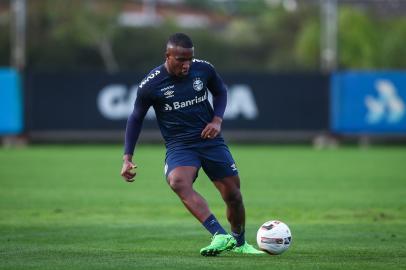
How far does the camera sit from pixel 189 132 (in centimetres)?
1086

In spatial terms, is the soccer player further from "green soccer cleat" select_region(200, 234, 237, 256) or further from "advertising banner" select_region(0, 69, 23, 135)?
"advertising banner" select_region(0, 69, 23, 135)

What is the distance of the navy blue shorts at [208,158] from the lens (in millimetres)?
10773

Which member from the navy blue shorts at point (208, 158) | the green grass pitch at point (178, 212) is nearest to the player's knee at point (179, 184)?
the navy blue shorts at point (208, 158)

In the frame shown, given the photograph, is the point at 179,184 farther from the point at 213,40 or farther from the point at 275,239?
the point at 213,40

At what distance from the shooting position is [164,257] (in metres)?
10.5

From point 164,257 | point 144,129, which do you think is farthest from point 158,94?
point 144,129

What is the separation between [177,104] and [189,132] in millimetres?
341

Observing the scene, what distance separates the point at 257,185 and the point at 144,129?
42.1 feet

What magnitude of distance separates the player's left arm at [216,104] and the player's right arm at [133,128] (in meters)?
0.70

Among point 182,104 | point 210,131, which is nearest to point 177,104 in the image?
point 182,104

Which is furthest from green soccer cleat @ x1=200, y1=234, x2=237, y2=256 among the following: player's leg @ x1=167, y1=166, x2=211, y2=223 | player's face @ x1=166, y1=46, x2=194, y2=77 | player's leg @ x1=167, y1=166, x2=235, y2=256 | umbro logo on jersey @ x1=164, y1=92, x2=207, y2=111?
player's face @ x1=166, y1=46, x2=194, y2=77

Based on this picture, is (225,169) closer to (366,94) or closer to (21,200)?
(21,200)

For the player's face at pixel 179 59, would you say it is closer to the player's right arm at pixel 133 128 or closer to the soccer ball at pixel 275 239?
the player's right arm at pixel 133 128

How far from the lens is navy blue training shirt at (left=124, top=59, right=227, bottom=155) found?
10.7 m
